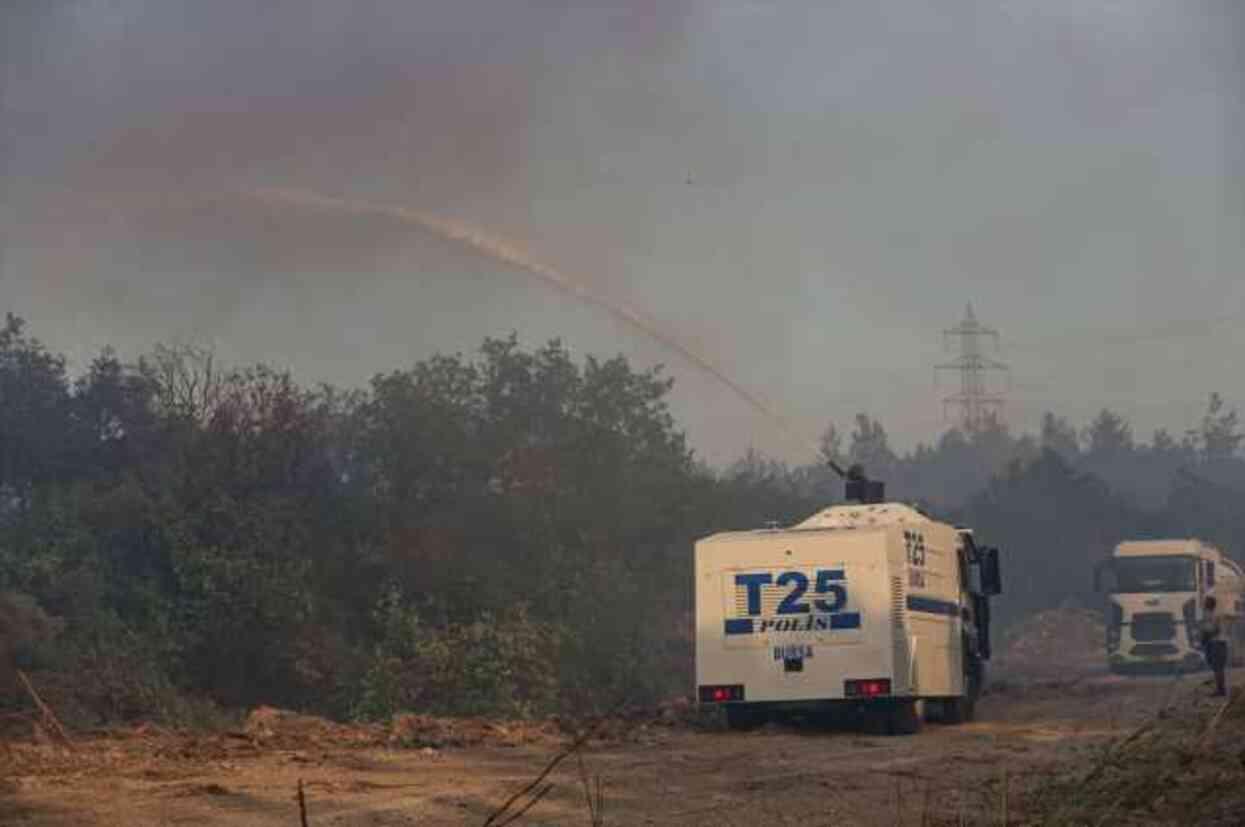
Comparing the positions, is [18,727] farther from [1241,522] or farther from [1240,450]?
[1240,450]

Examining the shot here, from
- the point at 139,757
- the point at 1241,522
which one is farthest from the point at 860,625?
the point at 1241,522

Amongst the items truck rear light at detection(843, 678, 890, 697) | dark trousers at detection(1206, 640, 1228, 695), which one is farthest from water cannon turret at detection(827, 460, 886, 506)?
dark trousers at detection(1206, 640, 1228, 695)

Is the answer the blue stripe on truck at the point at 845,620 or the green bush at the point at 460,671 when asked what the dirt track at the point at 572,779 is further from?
the green bush at the point at 460,671

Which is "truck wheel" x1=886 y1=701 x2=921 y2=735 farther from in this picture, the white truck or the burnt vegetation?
the white truck

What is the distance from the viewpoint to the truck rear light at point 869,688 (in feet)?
73.0

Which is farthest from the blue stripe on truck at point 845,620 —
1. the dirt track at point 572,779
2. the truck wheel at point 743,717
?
the truck wheel at point 743,717

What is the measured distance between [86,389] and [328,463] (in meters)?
4.88

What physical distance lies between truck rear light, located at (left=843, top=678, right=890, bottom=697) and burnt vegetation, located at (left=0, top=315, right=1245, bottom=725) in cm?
736

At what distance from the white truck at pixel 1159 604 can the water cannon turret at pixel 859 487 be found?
1764cm

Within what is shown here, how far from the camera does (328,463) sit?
35.1m

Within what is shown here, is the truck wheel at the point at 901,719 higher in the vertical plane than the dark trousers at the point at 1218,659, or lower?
lower

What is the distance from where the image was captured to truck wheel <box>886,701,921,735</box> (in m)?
22.8

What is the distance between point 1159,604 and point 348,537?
19.9 m

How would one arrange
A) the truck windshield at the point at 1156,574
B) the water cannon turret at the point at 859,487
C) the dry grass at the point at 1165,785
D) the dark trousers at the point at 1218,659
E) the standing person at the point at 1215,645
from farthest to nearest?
the truck windshield at the point at 1156,574
the water cannon turret at the point at 859,487
the standing person at the point at 1215,645
the dark trousers at the point at 1218,659
the dry grass at the point at 1165,785
